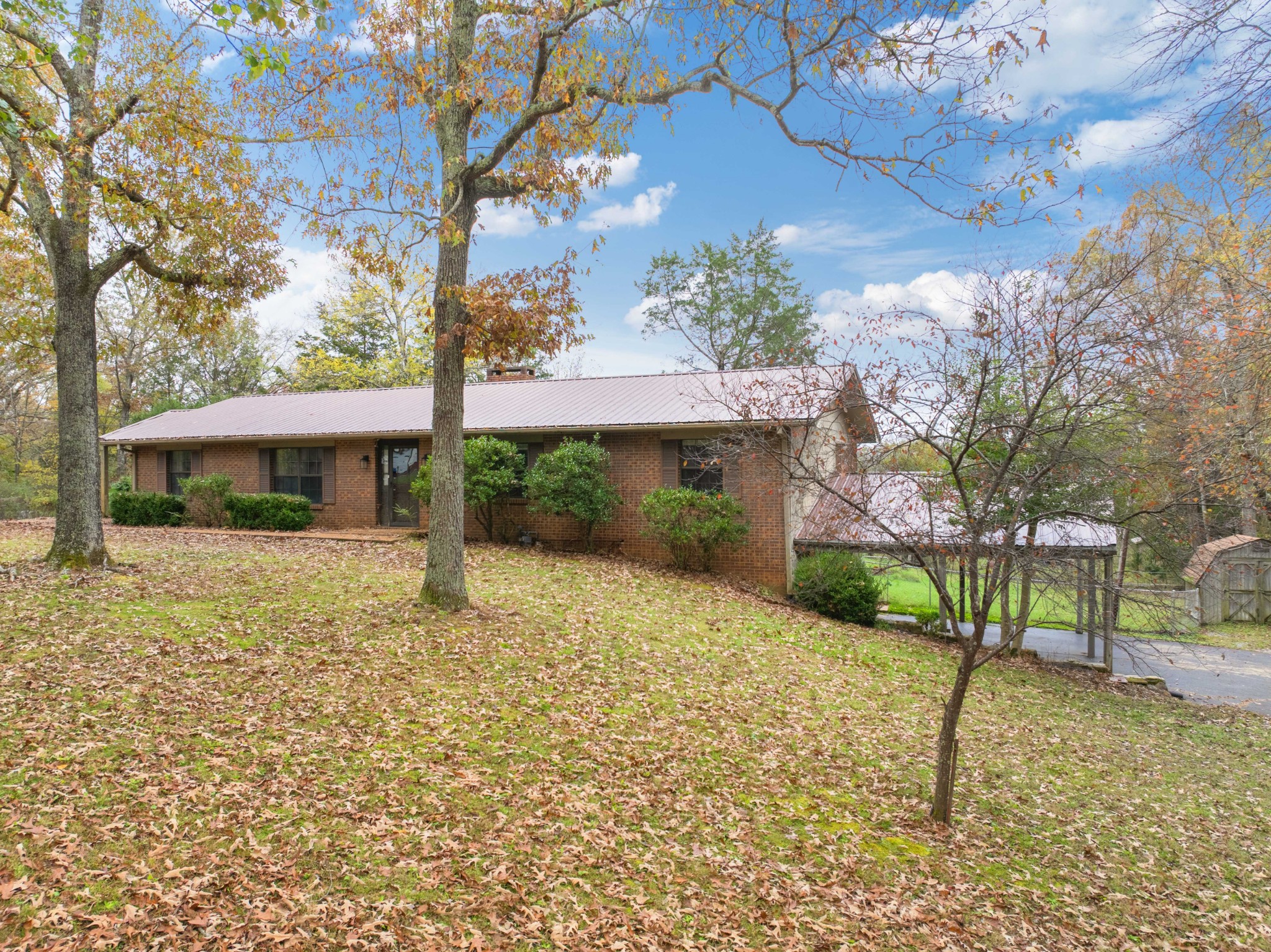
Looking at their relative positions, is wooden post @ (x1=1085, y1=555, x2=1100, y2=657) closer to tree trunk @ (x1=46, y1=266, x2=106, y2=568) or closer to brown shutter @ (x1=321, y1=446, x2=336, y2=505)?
tree trunk @ (x1=46, y1=266, x2=106, y2=568)

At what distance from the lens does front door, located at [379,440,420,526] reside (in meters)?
17.0

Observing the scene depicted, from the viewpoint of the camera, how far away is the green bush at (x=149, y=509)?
17734 mm

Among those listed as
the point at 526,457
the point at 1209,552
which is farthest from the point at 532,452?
the point at 1209,552

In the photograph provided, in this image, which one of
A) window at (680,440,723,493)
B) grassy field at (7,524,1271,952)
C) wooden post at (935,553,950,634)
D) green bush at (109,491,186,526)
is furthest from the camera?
green bush at (109,491,186,526)

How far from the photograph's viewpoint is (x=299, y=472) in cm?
1806

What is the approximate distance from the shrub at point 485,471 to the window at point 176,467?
29.8 ft

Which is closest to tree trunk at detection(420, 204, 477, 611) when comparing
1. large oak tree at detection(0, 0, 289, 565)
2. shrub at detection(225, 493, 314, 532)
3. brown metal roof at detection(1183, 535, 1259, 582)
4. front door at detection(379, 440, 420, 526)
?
large oak tree at detection(0, 0, 289, 565)

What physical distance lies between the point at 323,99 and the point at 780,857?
31.9 feet

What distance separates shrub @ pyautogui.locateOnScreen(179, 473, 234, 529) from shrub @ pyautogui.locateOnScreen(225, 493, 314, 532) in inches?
18.0

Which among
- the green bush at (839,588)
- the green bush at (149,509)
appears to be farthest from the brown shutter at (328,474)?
the green bush at (839,588)

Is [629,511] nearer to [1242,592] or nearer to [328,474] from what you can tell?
[328,474]

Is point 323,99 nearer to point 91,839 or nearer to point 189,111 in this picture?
point 189,111

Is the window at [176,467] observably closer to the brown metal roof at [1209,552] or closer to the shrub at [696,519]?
the shrub at [696,519]

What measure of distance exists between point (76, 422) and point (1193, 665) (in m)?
19.7
